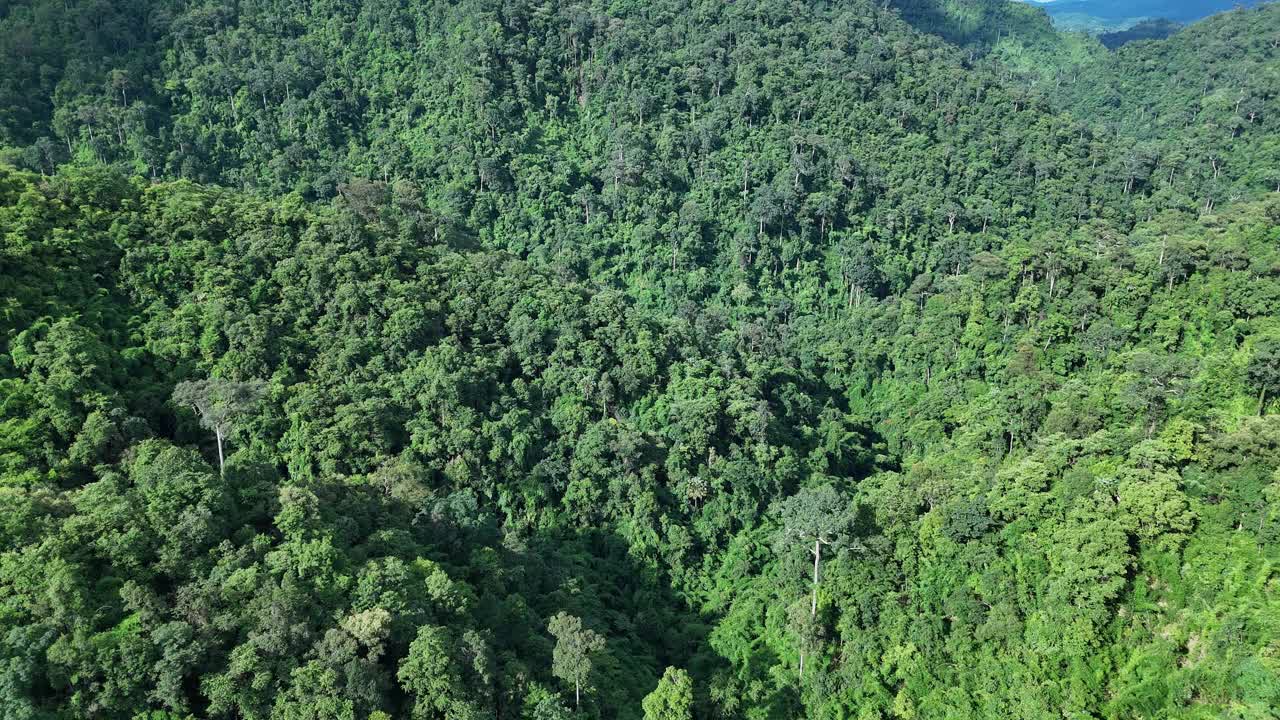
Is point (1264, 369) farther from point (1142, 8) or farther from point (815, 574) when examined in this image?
point (1142, 8)

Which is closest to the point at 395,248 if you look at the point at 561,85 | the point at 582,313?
the point at 582,313

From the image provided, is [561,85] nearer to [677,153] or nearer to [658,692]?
[677,153]

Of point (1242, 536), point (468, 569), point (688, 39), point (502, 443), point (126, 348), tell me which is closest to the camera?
point (1242, 536)

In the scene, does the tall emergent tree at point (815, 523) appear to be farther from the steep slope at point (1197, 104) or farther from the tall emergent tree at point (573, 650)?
the steep slope at point (1197, 104)

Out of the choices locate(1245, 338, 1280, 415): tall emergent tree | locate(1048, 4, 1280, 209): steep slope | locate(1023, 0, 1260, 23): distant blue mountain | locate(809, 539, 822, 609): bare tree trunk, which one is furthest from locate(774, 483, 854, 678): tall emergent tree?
locate(1023, 0, 1260, 23): distant blue mountain

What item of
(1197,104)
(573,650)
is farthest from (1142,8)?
(573,650)

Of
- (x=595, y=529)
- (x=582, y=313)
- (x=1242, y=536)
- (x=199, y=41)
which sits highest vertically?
(x=199, y=41)

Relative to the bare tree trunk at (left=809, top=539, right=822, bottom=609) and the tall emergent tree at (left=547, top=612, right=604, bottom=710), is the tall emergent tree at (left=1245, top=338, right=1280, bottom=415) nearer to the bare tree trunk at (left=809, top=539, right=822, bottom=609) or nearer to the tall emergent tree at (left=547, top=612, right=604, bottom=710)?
the bare tree trunk at (left=809, top=539, right=822, bottom=609)

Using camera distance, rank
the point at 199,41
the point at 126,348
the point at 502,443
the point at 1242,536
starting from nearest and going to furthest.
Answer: the point at 1242,536, the point at 126,348, the point at 502,443, the point at 199,41
